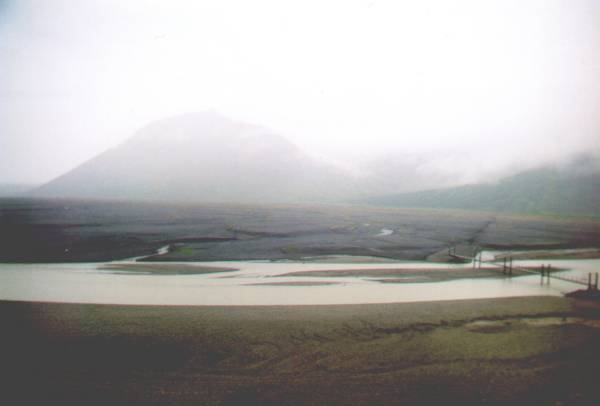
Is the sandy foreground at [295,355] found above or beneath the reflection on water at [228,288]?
above

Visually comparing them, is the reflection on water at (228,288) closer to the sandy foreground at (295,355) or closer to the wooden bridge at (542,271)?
the wooden bridge at (542,271)

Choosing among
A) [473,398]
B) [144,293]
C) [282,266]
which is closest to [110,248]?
[282,266]

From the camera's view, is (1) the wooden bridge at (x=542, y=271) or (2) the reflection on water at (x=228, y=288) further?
(1) the wooden bridge at (x=542, y=271)

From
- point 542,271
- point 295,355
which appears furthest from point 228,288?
point 542,271

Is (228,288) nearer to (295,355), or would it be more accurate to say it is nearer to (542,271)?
(295,355)

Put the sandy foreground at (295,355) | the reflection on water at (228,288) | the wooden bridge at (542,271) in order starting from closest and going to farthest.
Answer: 1. the sandy foreground at (295,355)
2. the reflection on water at (228,288)
3. the wooden bridge at (542,271)

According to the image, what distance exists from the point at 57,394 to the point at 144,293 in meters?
11.6

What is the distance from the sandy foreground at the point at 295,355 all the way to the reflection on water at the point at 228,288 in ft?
7.71

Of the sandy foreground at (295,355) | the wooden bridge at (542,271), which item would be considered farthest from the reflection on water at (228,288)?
the sandy foreground at (295,355)

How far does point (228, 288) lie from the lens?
71.4 ft

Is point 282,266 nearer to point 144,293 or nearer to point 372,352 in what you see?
point 144,293

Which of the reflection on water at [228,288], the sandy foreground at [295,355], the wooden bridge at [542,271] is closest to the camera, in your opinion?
the sandy foreground at [295,355]

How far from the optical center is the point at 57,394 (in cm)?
880

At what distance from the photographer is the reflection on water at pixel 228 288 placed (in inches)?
744
